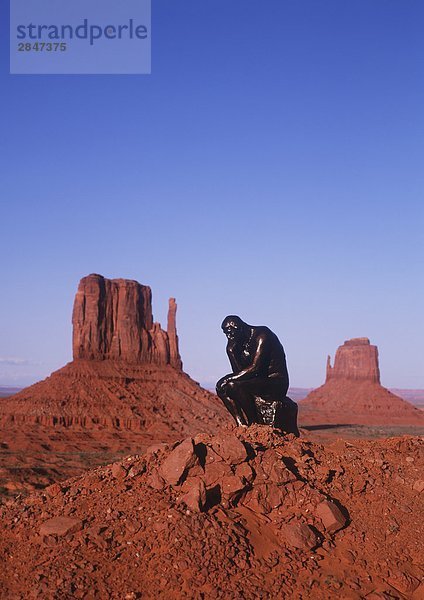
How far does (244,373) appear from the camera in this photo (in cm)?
1099

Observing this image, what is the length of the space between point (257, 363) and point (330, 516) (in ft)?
12.9

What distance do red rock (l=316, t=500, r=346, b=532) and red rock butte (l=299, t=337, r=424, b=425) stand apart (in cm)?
7883

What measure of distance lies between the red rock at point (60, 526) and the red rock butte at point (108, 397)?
2187 cm

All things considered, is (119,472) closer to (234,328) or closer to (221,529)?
(221,529)

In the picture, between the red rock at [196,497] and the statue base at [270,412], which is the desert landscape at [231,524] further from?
the statue base at [270,412]

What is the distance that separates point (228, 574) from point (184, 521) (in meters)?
0.86

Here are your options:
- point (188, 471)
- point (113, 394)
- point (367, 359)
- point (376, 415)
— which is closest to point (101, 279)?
point (113, 394)

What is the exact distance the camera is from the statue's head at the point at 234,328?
440 inches

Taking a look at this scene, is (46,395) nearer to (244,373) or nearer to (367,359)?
(244,373)

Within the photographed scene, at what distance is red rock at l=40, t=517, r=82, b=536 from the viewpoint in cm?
716

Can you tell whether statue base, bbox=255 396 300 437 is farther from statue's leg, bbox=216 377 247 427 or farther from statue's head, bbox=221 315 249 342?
statue's head, bbox=221 315 249 342

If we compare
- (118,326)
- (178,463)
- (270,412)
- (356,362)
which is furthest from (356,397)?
(178,463)

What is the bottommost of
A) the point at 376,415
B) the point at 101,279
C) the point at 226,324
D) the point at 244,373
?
the point at 376,415

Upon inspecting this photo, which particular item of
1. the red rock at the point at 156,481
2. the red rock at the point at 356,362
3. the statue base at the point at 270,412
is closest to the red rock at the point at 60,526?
the red rock at the point at 156,481
